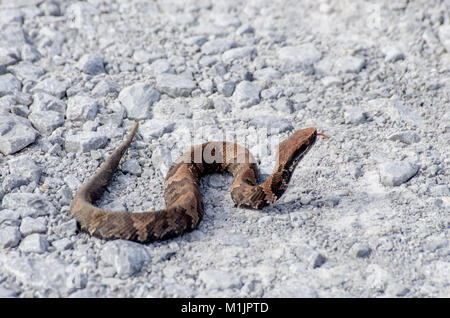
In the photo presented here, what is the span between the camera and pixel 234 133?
6.21m

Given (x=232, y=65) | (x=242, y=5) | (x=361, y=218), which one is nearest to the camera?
(x=361, y=218)

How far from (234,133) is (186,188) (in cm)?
125

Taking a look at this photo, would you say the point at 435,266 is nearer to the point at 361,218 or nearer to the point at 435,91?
the point at 361,218

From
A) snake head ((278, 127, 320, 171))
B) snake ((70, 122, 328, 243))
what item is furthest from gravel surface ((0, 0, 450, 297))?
snake head ((278, 127, 320, 171))

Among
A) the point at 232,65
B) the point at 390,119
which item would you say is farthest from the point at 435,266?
the point at 232,65

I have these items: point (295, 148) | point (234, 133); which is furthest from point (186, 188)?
point (234, 133)

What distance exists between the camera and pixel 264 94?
6672mm

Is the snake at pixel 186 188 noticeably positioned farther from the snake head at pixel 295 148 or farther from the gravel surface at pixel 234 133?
the gravel surface at pixel 234 133

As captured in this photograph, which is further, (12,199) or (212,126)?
(212,126)

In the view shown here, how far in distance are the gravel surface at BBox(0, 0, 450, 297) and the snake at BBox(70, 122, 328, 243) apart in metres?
0.11

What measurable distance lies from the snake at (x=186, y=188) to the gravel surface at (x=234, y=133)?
0.36ft

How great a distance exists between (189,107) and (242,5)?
262 centimetres

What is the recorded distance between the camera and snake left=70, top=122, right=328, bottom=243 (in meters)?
4.65

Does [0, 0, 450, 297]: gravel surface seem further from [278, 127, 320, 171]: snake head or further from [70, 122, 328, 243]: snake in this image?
[278, 127, 320, 171]: snake head
